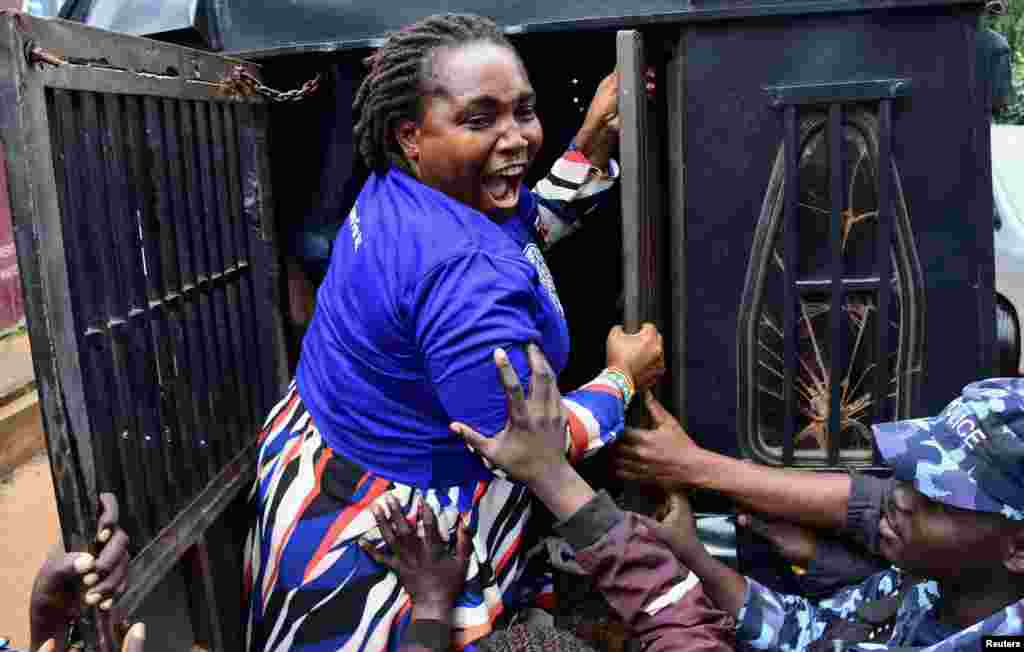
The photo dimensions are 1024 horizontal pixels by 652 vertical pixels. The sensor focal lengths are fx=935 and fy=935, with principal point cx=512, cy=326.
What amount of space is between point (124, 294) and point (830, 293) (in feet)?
4.83

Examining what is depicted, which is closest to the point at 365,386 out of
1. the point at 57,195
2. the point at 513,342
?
the point at 513,342

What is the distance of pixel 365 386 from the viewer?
1.84 meters

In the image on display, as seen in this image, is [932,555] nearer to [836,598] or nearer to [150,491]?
[836,598]

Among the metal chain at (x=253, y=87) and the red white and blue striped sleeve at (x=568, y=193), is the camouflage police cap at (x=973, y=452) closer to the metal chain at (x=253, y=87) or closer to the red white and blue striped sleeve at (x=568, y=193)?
the red white and blue striped sleeve at (x=568, y=193)

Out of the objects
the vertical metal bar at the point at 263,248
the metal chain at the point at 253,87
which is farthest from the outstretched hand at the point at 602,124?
the vertical metal bar at the point at 263,248

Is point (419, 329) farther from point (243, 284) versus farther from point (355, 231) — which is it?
point (243, 284)

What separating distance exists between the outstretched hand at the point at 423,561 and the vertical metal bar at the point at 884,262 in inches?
40.6

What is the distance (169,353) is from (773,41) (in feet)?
4.71

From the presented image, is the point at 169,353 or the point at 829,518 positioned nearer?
the point at 169,353

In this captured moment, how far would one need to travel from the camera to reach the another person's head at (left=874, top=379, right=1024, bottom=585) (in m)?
1.57

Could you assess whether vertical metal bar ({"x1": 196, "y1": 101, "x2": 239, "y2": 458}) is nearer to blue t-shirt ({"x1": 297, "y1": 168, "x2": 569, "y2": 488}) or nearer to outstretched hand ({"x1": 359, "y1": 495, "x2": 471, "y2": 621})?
blue t-shirt ({"x1": 297, "y1": 168, "x2": 569, "y2": 488})

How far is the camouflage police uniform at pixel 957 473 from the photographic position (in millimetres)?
1552

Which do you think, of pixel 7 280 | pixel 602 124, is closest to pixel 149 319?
pixel 602 124

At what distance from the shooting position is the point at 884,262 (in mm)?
2043
